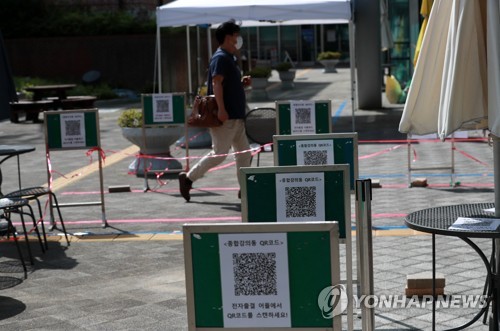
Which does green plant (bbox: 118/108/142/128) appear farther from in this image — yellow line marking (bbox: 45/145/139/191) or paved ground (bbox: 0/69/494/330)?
yellow line marking (bbox: 45/145/139/191)

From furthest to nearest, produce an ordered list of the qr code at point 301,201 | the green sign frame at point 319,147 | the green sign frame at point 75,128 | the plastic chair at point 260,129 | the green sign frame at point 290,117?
1. the plastic chair at point 260,129
2. the green sign frame at point 290,117
3. the green sign frame at point 75,128
4. the green sign frame at point 319,147
5. the qr code at point 301,201

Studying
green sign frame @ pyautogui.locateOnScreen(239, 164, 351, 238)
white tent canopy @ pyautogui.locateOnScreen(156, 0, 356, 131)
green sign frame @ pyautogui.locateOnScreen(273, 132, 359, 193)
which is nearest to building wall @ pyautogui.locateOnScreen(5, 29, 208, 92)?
white tent canopy @ pyautogui.locateOnScreen(156, 0, 356, 131)

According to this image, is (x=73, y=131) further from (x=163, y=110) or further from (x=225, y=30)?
(x=163, y=110)

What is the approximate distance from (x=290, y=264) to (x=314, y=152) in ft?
11.1

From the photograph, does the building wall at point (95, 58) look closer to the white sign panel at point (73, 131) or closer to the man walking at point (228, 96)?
the man walking at point (228, 96)

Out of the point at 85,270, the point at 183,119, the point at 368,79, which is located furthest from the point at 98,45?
the point at 85,270

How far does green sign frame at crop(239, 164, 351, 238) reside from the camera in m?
5.37

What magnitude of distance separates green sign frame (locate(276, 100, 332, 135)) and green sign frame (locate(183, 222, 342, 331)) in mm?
6779

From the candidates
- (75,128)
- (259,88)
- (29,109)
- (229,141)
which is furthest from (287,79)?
(75,128)

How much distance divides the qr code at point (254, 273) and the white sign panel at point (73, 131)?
696 cm

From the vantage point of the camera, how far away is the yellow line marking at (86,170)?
14091mm

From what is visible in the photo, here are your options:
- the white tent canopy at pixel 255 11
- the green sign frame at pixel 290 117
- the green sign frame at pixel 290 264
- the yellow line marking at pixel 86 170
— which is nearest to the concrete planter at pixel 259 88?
the yellow line marking at pixel 86 170

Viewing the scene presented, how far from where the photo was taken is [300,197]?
17.9 feet

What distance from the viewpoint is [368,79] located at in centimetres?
2344
